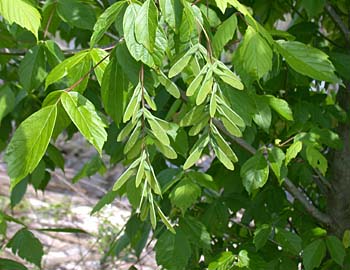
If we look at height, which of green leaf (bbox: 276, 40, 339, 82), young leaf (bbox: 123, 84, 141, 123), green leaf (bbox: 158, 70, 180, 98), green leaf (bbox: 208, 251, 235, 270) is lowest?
green leaf (bbox: 208, 251, 235, 270)

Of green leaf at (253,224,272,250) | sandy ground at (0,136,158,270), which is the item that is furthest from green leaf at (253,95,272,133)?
sandy ground at (0,136,158,270)

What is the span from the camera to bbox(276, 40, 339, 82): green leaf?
52.7 inches

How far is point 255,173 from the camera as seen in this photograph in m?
1.57

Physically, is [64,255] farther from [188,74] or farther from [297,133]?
[188,74]

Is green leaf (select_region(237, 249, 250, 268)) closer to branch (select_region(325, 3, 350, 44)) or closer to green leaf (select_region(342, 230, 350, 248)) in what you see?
green leaf (select_region(342, 230, 350, 248))

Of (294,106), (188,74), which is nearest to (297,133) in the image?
(294,106)

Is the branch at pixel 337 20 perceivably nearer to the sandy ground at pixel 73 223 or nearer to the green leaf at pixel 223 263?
the green leaf at pixel 223 263

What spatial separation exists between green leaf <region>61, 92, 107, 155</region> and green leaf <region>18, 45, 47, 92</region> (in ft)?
1.39

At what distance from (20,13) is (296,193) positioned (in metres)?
0.94

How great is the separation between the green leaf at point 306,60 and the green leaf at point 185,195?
0.40 metres

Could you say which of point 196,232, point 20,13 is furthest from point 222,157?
point 196,232

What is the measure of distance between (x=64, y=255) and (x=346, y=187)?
2.60m

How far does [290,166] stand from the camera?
6.23 feet

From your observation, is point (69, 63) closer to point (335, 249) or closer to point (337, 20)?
point (335, 249)
